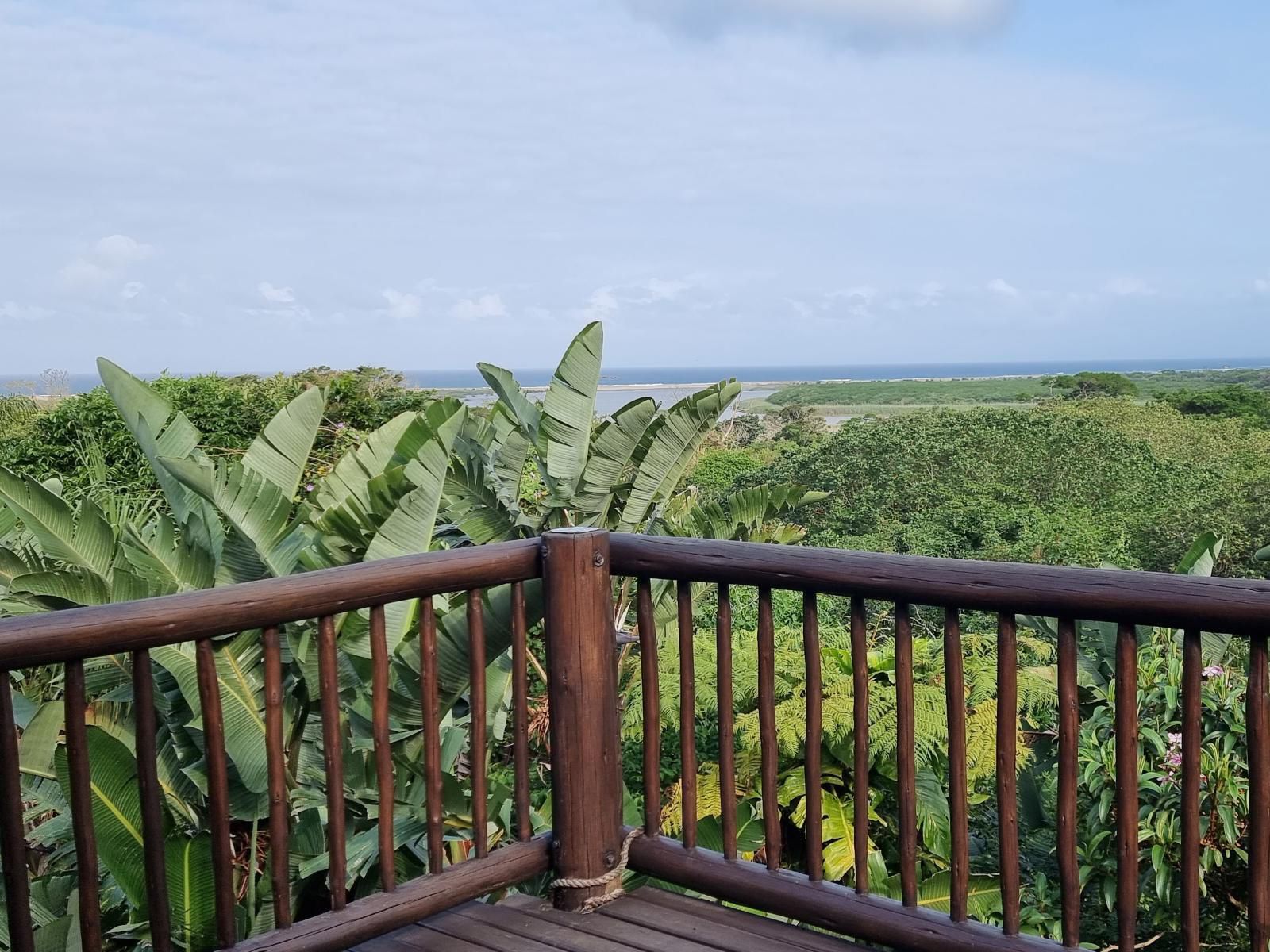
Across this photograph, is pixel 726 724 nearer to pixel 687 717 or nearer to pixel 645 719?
pixel 687 717

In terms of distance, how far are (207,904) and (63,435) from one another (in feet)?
26.1

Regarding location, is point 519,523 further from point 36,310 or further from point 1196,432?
point 36,310

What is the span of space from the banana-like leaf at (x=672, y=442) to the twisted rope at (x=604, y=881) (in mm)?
2270

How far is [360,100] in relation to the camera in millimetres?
17578

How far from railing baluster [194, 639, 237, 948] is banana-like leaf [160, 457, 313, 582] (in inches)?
49.3

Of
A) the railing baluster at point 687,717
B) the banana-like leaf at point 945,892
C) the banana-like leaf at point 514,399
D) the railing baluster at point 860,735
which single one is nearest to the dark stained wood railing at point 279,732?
the railing baluster at point 687,717

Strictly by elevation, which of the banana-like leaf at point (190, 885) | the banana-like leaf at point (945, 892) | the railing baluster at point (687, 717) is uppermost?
the railing baluster at point (687, 717)

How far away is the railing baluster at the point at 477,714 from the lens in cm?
234

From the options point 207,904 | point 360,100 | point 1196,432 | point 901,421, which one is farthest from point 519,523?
point 360,100

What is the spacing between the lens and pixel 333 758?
2.15 meters

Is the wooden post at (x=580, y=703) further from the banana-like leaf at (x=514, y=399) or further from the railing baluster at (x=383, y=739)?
the banana-like leaf at (x=514, y=399)

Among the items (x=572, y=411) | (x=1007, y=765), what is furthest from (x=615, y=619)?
(x=1007, y=765)

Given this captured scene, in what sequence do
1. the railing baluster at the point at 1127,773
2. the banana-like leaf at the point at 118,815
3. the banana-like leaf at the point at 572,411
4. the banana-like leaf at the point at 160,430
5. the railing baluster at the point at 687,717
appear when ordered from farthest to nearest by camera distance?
1. the banana-like leaf at the point at 572,411
2. the banana-like leaf at the point at 160,430
3. the banana-like leaf at the point at 118,815
4. the railing baluster at the point at 687,717
5. the railing baluster at the point at 1127,773

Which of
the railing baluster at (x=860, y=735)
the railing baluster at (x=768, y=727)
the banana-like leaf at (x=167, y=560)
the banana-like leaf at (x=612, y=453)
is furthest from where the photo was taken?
the banana-like leaf at (x=612, y=453)
